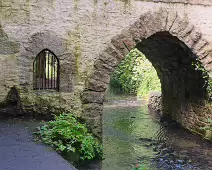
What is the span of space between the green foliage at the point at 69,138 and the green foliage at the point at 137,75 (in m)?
9.04

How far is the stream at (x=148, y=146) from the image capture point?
246 inches

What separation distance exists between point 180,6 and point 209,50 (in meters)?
1.02

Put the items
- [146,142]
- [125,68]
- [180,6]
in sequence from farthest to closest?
[125,68], [146,142], [180,6]

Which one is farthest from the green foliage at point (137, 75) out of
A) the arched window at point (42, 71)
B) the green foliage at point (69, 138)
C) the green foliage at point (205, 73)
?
the green foliage at point (69, 138)

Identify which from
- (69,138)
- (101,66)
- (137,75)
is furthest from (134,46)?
(137,75)

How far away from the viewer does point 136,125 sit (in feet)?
32.2

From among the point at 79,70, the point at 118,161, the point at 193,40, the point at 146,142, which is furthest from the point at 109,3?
the point at 146,142

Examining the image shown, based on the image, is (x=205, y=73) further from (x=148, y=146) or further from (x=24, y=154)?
(x=24, y=154)

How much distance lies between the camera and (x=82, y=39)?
19.7ft

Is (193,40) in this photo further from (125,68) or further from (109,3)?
(125,68)

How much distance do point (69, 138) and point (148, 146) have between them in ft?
10.0

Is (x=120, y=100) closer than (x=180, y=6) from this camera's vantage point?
No

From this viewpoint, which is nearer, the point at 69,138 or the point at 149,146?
the point at 69,138

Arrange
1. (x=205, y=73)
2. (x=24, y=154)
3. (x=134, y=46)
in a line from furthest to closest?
(x=205, y=73), (x=134, y=46), (x=24, y=154)
